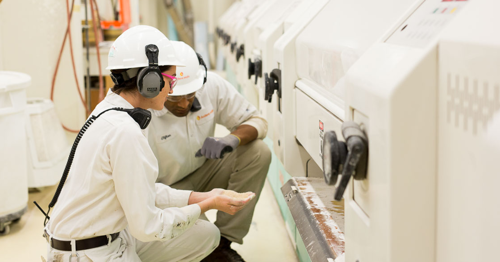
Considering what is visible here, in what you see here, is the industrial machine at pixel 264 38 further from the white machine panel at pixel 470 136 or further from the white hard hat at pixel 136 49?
the white machine panel at pixel 470 136

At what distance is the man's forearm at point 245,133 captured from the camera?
2.48m

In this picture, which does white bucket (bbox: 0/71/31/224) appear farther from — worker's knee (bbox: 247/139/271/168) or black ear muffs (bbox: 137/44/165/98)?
black ear muffs (bbox: 137/44/165/98)

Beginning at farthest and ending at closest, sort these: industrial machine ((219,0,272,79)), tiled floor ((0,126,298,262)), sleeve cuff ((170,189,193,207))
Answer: industrial machine ((219,0,272,79)) → tiled floor ((0,126,298,262)) → sleeve cuff ((170,189,193,207))

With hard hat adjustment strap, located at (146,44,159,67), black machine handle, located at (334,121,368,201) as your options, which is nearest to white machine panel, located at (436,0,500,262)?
black machine handle, located at (334,121,368,201)

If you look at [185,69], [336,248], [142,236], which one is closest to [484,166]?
[336,248]

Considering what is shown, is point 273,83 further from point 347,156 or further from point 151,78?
point 347,156

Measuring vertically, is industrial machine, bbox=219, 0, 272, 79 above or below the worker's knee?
above

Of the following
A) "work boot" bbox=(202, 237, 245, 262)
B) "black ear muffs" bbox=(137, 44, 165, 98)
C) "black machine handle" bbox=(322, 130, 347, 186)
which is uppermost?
"black ear muffs" bbox=(137, 44, 165, 98)

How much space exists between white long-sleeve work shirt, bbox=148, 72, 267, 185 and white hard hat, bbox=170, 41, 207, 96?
15cm

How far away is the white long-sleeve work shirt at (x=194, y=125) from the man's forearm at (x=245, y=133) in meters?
0.03

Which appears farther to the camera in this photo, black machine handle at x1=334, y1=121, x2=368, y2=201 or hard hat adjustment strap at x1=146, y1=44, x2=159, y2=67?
hard hat adjustment strap at x1=146, y1=44, x2=159, y2=67

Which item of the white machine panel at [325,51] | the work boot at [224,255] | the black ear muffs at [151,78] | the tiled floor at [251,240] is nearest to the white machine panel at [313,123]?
the white machine panel at [325,51]

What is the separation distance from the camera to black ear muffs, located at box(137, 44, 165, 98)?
1.52 meters

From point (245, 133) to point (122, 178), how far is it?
3.67 feet
